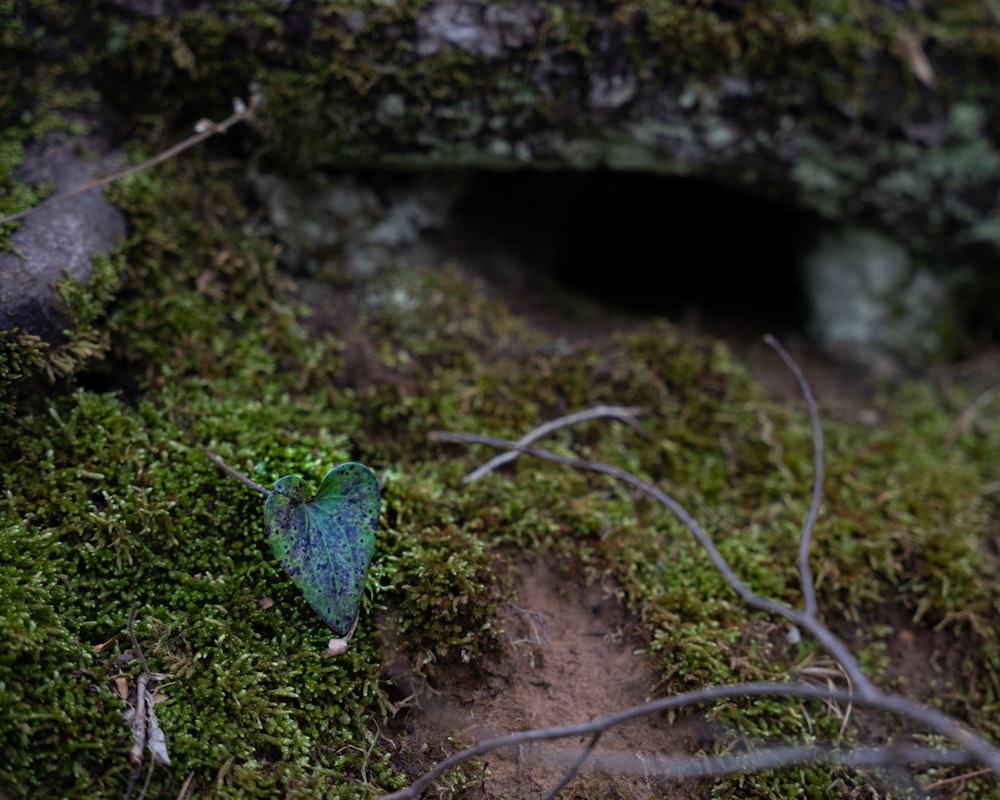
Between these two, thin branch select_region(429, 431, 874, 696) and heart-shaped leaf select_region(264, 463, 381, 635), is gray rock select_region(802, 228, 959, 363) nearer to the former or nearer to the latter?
thin branch select_region(429, 431, 874, 696)

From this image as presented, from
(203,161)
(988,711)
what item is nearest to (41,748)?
(203,161)

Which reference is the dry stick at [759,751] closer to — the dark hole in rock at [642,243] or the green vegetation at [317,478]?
the green vegetation at [317,478]

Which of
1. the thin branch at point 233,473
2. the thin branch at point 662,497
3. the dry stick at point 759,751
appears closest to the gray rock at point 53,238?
the thin branch at point 233,473

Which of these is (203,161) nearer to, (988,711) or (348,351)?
(348,351)

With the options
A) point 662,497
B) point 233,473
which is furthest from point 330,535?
point 662,497

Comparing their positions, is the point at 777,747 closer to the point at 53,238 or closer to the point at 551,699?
the point at 551,699

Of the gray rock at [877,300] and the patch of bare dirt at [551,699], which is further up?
the gray rock at [877,300]
